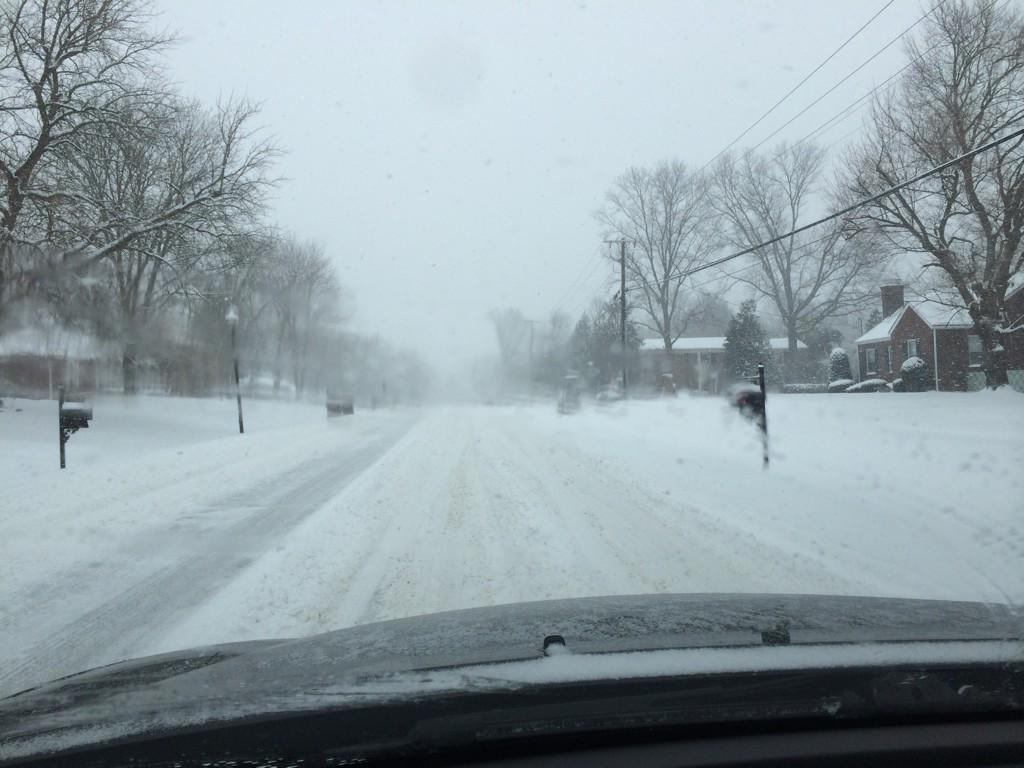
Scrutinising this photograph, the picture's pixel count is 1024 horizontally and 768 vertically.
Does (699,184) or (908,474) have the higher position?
(699,184)

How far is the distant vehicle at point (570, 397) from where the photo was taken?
3903 cm

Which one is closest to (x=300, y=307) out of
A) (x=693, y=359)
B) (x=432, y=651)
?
(x=693, y=359)

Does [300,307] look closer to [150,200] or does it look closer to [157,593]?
[150,200]

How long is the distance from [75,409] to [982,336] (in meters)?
25.3

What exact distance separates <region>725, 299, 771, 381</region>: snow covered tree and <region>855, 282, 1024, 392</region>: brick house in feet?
21.4

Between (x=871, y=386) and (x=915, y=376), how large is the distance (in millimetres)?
2381

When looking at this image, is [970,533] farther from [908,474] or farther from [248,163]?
[248,163]

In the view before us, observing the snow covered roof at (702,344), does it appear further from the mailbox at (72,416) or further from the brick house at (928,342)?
the mailbox at (72,416)

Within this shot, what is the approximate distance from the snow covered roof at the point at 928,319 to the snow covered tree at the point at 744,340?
26.3ft

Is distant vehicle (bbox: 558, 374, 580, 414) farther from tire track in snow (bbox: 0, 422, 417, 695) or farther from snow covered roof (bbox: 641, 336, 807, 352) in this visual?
tire track in snow (bbox: 0, 422, 417, 695)

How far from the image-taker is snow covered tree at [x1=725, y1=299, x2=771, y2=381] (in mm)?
19688

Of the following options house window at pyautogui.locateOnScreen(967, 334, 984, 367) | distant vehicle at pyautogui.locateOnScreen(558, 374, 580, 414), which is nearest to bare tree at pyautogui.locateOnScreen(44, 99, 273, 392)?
distant vehicle at pyautogui.locateOnScreen(558, 374, 580, 414)

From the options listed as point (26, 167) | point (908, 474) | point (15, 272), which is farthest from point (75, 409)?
point (908, 474)

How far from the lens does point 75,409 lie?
17.0 metres
